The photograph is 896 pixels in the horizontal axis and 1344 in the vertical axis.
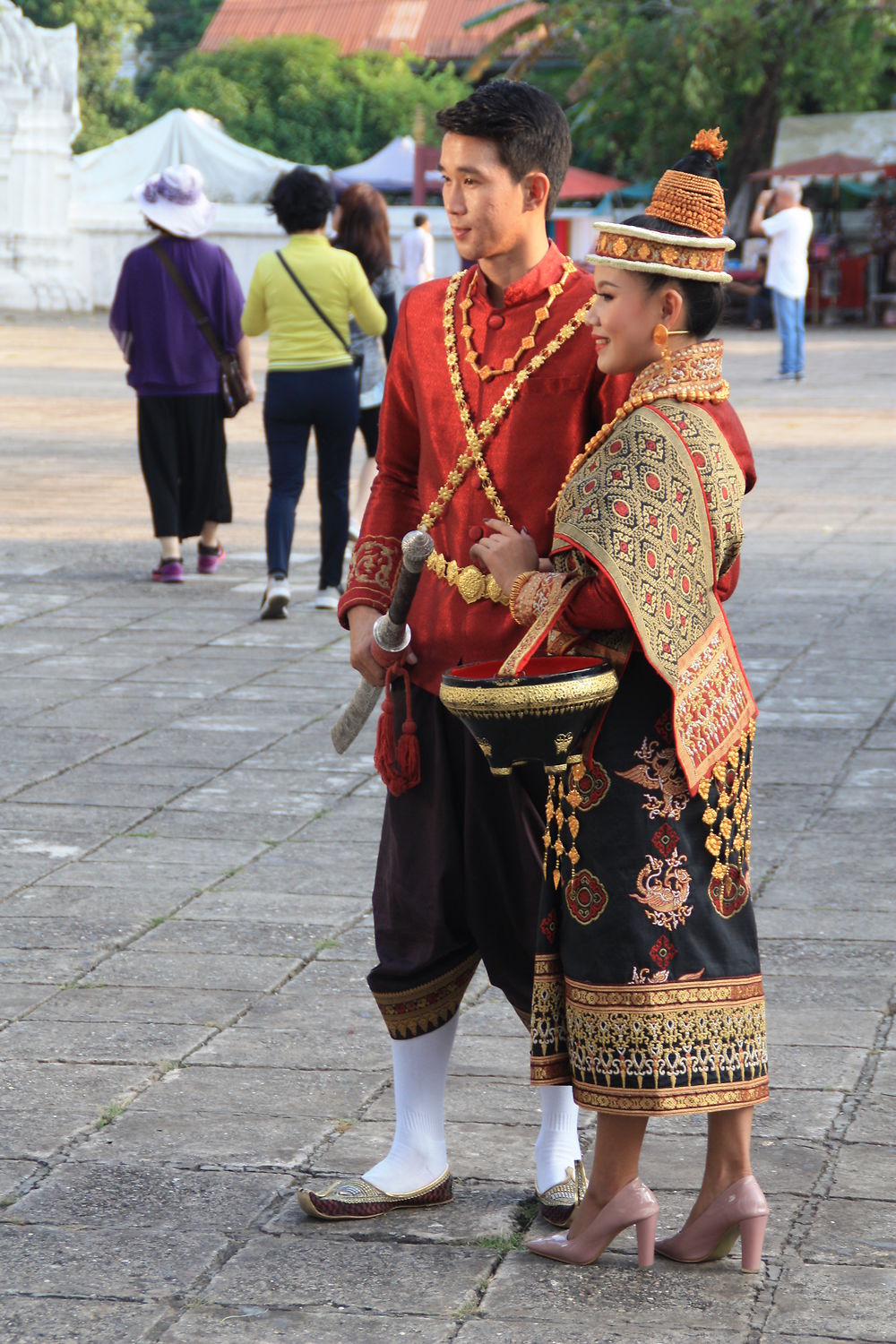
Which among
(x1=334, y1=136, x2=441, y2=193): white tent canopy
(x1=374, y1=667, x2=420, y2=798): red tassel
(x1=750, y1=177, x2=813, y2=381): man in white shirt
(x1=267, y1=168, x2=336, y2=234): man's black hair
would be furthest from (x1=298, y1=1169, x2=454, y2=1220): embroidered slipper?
(x1=334, y1=136, x2=441, y2=193): white tent canopy

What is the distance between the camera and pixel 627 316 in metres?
2.76

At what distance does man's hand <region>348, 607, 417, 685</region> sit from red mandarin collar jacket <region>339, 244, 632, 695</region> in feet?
0.05

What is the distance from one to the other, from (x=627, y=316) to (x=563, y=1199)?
1401 mm

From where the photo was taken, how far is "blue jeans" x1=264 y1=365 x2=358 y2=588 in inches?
321

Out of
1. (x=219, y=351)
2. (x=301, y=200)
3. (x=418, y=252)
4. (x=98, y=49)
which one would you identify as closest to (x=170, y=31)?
(x=98, y=49)

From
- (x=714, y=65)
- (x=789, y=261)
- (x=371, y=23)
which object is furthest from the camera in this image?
(x=371, y=23)

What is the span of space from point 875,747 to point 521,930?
3506mm

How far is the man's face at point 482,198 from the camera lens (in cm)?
296

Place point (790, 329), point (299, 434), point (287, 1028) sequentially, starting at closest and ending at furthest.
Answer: point (287, 1028) → point (299, 434) → point (790, 329)

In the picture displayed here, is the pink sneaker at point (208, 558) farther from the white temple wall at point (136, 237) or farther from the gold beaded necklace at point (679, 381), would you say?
the white temple wall at point (136, 237)

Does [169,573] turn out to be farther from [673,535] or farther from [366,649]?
[673,535]

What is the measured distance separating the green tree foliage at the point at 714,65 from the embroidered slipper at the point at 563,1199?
2795 centimetres

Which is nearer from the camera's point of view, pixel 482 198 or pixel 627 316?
pixel 627 316

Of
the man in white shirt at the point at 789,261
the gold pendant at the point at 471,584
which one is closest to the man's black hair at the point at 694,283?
the gold pendant at the point at 471,584
